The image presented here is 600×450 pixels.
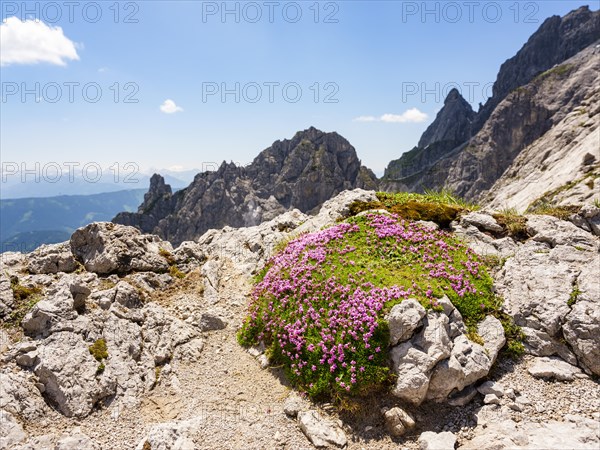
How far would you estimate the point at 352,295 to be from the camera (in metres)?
14.3

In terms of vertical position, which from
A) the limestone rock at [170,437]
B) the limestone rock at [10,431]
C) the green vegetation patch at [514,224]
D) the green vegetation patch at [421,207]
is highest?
the green vegetation patch at [421,207]

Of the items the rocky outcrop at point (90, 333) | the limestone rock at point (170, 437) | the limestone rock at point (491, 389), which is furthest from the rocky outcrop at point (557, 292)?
the rocky outcrop at point (90, 333)

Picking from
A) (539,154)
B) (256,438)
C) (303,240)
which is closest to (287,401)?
(256,438)

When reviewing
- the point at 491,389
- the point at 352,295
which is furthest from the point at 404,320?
the point at 491,389

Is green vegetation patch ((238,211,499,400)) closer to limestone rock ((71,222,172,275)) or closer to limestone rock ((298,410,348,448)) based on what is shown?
limestone rock ((298,410,348,448))

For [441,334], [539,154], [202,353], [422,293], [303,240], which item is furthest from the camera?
[539,154]

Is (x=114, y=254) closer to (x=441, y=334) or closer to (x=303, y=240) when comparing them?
(x=303, y=240)

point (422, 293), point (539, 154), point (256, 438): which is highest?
point (539, 154)

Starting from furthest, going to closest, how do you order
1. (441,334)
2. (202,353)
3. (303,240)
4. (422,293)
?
(303,240)
(202,353)
(422,293)
(441,334)

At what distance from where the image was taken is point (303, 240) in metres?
19.9

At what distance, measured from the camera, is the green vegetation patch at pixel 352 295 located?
12.7 metres

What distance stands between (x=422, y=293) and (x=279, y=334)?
5.97m

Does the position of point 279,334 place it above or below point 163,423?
above

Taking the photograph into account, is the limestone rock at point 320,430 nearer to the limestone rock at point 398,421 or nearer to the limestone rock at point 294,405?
the limestone rock at point 294,405
